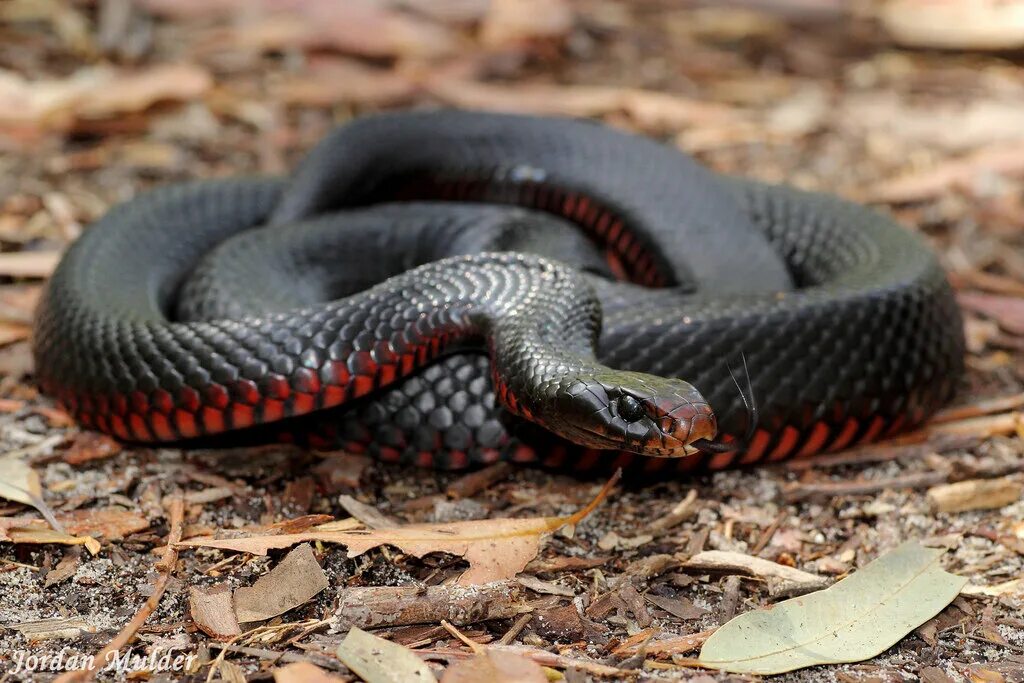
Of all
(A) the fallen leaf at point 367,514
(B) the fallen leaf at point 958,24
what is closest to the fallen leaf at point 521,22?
(B) the fallen leaf at point 958,24

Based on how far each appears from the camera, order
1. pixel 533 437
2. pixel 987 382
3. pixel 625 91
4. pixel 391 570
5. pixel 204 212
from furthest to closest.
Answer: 1. pixel 625 91
2. pixel 204 212
3. pixel 987 382
4. pixel 533 437
5. pixel 391 570

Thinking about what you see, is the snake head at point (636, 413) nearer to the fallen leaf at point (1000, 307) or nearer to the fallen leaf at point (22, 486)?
the fallen leaf at point (22, 486)

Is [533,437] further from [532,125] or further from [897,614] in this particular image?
[532,125]

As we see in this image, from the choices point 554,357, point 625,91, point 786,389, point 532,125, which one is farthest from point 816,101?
point 554,357

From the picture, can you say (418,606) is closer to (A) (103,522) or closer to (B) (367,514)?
(B) (367,514)

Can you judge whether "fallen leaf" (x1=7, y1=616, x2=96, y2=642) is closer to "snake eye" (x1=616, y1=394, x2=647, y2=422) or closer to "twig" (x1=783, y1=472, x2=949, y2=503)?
"snake eye" (x1=616, y1=394, x2=647, y2=422)

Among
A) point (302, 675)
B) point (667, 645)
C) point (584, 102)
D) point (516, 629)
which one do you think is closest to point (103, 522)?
point (302, 675)

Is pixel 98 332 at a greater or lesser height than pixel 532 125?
lesser
